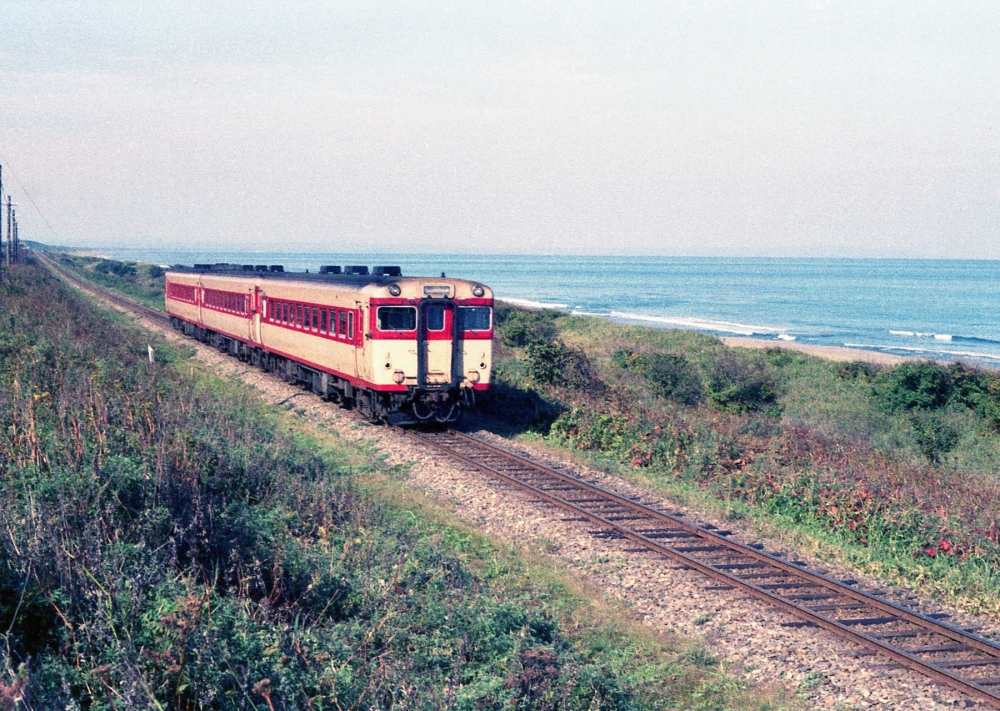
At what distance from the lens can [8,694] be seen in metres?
4.28

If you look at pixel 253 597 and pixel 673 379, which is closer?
pixel 253 597

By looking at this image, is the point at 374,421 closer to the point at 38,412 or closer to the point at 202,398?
the point at 202,398

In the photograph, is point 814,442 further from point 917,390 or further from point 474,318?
point 917,390

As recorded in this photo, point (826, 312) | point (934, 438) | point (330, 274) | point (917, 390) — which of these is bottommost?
point (826, 312)

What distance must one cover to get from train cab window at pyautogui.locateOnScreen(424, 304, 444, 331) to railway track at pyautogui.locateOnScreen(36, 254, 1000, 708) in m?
3.29

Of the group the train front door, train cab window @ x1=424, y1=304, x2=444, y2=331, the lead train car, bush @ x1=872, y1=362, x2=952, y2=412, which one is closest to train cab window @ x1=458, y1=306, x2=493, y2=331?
the lead train car

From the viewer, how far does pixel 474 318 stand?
17.8 metres

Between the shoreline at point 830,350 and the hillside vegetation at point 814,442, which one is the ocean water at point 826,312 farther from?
the hillside vegetation at point 814,442

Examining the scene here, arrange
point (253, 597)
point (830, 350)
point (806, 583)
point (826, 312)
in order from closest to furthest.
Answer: point (253, 597) → point (806, 583) → point (830, 350) → point (826, 312)

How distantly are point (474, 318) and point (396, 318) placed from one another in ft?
5.56

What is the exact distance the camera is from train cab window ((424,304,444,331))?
17.3 m

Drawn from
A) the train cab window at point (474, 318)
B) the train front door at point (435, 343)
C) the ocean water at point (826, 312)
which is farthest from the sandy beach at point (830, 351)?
the train front door at point (435, 343)

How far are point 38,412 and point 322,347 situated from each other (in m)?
9.86

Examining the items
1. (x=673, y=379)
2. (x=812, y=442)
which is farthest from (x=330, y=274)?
(x=812, y=442)
